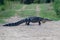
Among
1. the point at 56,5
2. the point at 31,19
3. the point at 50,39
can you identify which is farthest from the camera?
the point at 56,5

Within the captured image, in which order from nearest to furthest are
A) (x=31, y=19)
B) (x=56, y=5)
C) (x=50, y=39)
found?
1. (x=50, y=39)
2. (x=31, y=19)
3. (x=56, y=5)

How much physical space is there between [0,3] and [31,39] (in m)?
21.8

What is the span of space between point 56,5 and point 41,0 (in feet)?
105

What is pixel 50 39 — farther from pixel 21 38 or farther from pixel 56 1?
pixel 56 1

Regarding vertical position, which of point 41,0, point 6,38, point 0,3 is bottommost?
point 41,0

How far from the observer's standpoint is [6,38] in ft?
38.8

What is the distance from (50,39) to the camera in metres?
11.4

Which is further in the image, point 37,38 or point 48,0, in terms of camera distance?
point 48,0

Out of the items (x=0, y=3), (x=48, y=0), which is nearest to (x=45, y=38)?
(x=0, y=3)

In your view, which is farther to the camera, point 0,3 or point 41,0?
point 41,0

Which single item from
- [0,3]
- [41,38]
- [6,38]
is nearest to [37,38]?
[41,38]

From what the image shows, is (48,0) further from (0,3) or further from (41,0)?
(0,3)

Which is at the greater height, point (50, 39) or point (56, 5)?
point (50, 39)

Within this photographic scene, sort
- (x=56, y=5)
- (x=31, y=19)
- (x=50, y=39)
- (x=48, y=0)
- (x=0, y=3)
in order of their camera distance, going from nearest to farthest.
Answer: (x=50, y=39)
(x=31, y=19)
(x=56, y=5)
(x=0, y=3)
(x=48, y=0)
